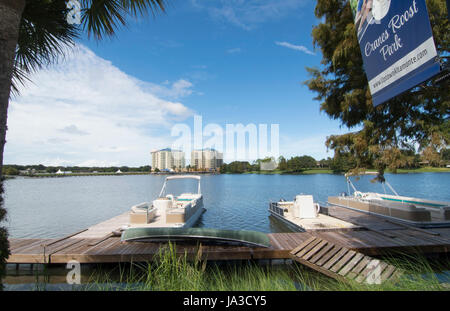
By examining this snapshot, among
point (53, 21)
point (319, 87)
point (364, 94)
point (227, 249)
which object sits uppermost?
point (319, 87)

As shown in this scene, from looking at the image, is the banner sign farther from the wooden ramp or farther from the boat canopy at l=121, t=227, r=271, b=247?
the boat canopy at l=121, t=227, r=271, b=247

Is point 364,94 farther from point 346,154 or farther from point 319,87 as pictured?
point 346,154

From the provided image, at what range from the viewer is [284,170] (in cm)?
10719

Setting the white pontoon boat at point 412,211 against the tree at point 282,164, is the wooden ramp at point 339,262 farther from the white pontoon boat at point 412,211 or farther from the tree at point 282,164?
the tree at point 282,164

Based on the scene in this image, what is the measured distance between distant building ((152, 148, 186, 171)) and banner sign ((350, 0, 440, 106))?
12823 cm

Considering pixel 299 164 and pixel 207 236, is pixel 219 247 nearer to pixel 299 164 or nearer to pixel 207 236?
pixel 207 236

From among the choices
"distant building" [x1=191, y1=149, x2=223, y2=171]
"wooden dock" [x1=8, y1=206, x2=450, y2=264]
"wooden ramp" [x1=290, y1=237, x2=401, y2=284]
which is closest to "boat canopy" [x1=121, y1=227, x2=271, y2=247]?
"wooden dock" [x1=8, y1=206, x2=450, y2=264]

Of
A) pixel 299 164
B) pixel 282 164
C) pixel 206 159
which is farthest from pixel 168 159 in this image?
pixel 299 164

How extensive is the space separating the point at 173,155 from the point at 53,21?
13984 cm

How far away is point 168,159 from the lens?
14525cm

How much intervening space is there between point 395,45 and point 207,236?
608cm

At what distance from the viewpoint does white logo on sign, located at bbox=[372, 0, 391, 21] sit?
2.87 m

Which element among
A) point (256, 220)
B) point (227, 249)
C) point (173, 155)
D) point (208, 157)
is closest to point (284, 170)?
point (208, 157)

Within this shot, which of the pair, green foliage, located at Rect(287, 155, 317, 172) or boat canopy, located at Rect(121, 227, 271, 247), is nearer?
Answer: boat canopy, located at Rect(121, 227, 271, 247)
